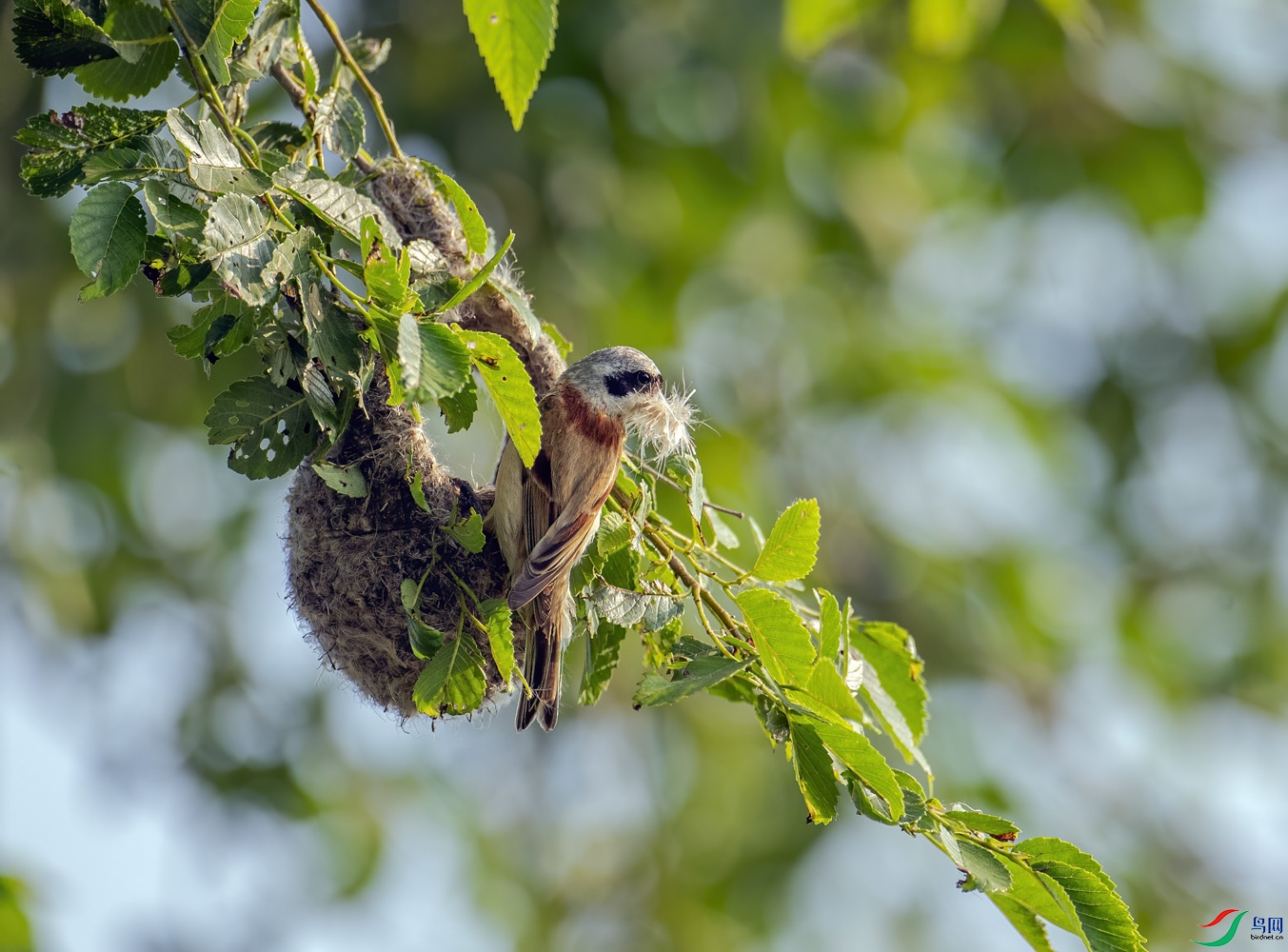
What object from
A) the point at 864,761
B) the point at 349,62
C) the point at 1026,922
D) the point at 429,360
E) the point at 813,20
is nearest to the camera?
the point at 429,360

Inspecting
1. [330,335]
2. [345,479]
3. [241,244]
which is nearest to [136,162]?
[241,244]

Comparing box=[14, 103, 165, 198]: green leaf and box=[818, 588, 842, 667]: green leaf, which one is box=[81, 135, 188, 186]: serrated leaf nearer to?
box=[14, 103, 165, 198]: green leaf

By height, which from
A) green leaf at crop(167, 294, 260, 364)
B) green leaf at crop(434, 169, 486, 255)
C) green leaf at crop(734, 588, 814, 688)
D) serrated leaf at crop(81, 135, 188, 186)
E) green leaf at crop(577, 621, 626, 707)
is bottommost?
green leaf at crop(577, 621, 626, 707)

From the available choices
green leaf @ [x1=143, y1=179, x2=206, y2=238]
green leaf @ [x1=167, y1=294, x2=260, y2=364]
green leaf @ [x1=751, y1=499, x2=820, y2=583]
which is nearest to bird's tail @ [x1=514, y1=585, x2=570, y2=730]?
green leaf @ [x1=751, y1=499, x2=820, y2=583]

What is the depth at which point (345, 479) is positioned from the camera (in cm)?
277

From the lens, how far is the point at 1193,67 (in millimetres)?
9117

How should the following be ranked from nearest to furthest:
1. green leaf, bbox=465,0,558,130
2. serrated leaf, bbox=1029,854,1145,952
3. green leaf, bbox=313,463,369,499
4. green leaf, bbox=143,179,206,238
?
green leaf, bbox=465,0,558,130 → green leaf, bbox=143,179,206,238 → serrated leaf, bbox=1029,854,1145,952 → green leaf, bbox=313,463,369,499

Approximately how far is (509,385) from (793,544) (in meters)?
0.72

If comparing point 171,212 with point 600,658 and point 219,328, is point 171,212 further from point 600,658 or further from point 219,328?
point 600,658

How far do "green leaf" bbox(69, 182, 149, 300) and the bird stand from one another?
Result: 1080 millimetres

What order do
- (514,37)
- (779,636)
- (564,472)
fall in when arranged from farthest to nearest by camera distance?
(564,472)
(779,636)
(514,37)

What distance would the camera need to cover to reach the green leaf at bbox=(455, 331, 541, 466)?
6.75ft

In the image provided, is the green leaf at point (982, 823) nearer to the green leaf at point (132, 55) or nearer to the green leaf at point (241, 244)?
the green leaf at point (241, 244)

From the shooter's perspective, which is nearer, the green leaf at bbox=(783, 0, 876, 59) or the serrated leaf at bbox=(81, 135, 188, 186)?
the serrated leaf at bbox=(81, 135, 188, 186)
